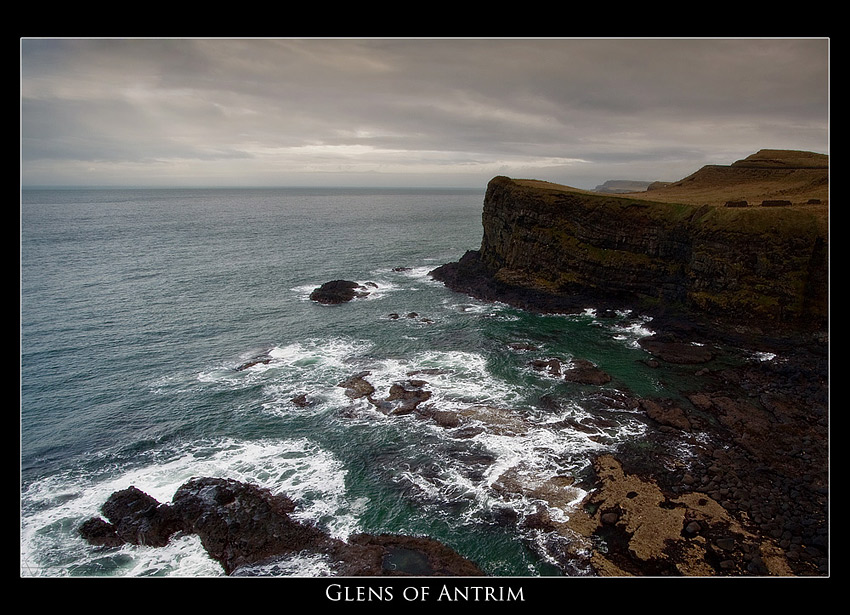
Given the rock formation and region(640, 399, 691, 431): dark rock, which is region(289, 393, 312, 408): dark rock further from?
region(640, 399, 691, 431): dark rock

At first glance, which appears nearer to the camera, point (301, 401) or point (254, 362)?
point (301, 401)

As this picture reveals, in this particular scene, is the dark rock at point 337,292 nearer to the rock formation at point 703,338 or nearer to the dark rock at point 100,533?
the rock formation at point 703,338

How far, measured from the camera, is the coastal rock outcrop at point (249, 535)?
923 inches

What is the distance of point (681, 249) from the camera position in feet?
188

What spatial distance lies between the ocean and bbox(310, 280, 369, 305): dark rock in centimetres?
220

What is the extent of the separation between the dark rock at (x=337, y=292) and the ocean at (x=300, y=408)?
220 cm

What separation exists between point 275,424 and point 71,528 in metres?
13.5

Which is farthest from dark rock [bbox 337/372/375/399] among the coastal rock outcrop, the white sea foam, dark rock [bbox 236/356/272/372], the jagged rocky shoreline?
the coastal rock outcrop

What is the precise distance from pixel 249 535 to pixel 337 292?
46.9 m

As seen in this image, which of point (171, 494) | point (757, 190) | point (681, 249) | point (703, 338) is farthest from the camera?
point (757, 190)

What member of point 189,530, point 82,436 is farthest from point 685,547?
point 82,436

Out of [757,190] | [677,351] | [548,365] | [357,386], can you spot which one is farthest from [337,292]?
[757,190]

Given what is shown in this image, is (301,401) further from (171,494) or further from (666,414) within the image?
(666,414)

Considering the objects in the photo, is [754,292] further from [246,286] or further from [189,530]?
[246,286]
